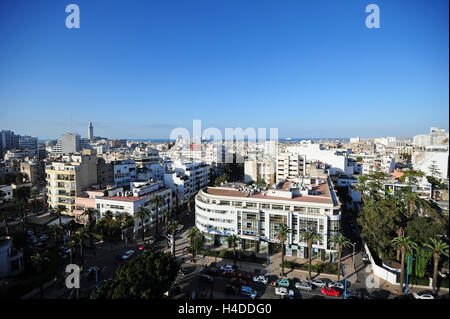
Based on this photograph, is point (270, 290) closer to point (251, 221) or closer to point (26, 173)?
point (251, 221)

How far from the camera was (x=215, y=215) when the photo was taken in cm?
1495

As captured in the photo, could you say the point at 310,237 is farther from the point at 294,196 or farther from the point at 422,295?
the point at 422,295

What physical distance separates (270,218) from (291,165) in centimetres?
1725

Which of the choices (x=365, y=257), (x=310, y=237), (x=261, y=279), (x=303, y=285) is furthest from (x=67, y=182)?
(x=365, y=257)

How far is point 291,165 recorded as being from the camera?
29969 millimetres

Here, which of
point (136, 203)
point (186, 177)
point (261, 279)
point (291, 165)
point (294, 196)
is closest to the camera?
point (261, 279)

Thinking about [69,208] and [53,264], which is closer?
[53,264]

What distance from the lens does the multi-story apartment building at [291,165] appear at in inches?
1171

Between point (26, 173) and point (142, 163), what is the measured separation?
14.0m

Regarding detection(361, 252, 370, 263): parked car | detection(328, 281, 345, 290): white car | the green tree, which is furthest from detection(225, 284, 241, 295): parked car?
detection(361, 252, 370, 263): parked car

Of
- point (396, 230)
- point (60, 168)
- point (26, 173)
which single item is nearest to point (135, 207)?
point (60, 168)

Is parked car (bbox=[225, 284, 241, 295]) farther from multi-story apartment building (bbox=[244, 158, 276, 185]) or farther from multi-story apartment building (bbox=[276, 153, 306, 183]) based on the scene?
multi-story apartment building (bbox=[244, 158, 276, 185])

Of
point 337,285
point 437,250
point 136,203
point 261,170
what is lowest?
point 337,285

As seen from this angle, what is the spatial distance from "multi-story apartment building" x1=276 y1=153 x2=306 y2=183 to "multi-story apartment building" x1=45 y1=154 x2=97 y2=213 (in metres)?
20.4
